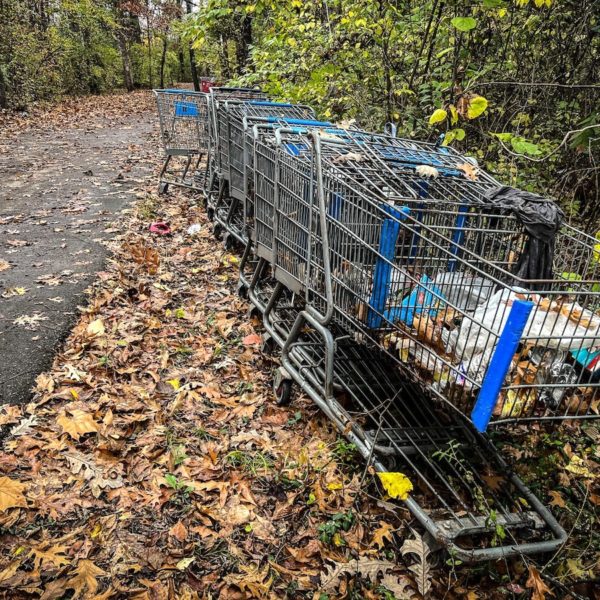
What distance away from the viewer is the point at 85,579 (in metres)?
2.26

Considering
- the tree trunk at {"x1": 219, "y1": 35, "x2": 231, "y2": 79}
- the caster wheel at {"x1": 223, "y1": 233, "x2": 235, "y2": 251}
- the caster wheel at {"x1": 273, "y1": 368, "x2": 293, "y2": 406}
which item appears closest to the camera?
the caster wheel at {"x1": 273, "y1": 368, "x2": 293, "y2": 406}

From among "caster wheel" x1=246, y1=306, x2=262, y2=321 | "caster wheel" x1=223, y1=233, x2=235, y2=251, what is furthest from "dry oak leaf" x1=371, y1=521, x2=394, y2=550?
"caster wheel" x1=223, y1=233, x2=235, y2=251

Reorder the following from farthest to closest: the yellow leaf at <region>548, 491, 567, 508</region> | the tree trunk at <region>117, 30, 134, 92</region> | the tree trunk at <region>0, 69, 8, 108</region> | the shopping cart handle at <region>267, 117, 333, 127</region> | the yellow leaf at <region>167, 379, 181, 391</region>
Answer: the tree trunk at <region>117, 30, 134, 92</region> < the tree trunk at <region>0, 69, 8, 108</region> < the shopping cart handle at <region>267, 117, 333, 127</region> < the yellow leaf at <region>167, 379, 181, 391</region> < the yellow leaf at <region>548, 491, 567, 508</region>

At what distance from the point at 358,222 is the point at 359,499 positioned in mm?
1690

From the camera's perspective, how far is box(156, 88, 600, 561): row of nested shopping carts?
2.27 metres

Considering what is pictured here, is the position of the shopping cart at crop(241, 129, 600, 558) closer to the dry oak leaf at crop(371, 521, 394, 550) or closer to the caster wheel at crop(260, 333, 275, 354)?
the caster wheel at crop(260, 333, 275, 354)

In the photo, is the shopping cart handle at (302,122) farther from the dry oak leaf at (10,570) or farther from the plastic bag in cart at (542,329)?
the dry oak leaf at (10,570)

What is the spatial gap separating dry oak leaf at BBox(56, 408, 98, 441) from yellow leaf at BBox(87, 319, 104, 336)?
101cm

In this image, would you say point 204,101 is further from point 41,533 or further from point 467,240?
point 41,533

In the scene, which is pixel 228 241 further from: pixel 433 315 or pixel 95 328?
pixel 433 315

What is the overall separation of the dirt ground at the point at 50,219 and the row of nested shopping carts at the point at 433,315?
1.96 metres

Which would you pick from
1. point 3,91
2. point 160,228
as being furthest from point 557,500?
point 3,91

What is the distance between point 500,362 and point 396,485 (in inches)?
36.3

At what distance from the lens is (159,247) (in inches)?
247
